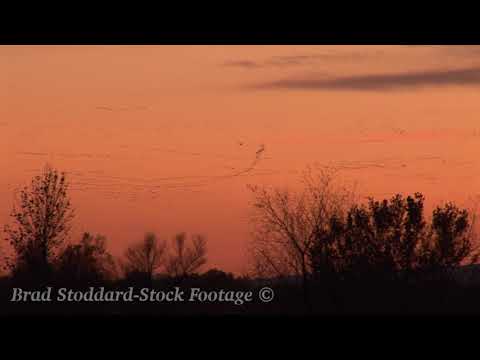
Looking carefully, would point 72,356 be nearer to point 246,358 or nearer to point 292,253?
point 246,358

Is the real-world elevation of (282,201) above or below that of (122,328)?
above

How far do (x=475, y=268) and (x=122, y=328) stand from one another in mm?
17383

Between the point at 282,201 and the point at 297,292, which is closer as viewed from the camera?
the point at 297,292

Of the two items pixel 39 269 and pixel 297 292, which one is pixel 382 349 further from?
pixel 39 269

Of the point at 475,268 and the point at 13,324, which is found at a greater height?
the point at 475,268

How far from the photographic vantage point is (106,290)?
88.5 feet

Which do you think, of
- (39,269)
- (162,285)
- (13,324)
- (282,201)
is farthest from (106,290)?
(13,324)

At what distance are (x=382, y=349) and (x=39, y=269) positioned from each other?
15.7 meters

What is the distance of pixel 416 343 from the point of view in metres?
8.93

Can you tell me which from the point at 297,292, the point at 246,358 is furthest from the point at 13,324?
the point at 297,292
